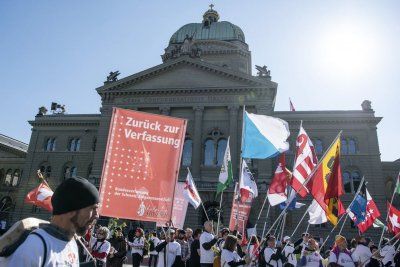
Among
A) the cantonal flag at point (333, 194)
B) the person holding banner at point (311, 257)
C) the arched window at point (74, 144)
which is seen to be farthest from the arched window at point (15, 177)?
the cantonal flag at point (333, 194)

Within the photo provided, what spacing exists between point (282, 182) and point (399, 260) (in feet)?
17.4

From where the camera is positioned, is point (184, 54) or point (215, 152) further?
point (184, 54)

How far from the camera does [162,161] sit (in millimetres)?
6719

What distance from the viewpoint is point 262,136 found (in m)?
9.48

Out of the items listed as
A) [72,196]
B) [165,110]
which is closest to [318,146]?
[165,110]

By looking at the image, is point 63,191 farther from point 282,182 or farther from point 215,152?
point 215,152

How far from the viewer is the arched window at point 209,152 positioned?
35.2m

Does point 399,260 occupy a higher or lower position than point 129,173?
lower

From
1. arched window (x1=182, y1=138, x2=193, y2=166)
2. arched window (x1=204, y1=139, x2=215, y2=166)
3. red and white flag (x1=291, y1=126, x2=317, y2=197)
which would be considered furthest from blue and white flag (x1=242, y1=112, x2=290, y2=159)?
arched window (x1=182, y1=138, x2=193, y2=166)

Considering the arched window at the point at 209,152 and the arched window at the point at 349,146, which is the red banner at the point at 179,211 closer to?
the arched window at the point at 209,152

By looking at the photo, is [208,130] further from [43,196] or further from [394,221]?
[43,196]

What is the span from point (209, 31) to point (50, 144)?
91.5 feet

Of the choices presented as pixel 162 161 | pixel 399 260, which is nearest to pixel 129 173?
pixel 162 161

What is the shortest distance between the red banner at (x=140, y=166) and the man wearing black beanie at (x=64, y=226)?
3712mm
